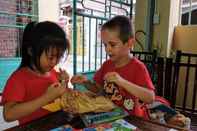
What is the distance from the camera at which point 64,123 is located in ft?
2.73

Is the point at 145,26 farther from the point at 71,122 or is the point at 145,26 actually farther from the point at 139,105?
the point at 71,122

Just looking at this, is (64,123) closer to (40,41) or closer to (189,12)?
(40,41)

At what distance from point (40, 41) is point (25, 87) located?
202mm

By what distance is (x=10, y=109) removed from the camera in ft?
2.75

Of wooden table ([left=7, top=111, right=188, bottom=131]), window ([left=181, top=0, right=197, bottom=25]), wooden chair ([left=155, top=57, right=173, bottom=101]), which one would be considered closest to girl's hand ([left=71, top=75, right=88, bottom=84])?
wooden table ([left=7, top=111, right=188, bottom=131])

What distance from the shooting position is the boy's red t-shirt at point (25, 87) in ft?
2.81

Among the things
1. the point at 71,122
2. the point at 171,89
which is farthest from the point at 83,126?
the point at 171,89

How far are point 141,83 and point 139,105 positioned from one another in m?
0.14

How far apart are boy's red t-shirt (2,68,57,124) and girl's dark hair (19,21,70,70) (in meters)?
0.06

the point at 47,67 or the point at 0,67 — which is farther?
the point at 0,67

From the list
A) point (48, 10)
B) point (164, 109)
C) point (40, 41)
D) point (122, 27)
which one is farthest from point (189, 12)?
point (40, 41)

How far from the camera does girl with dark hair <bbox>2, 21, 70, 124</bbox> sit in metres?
0.83

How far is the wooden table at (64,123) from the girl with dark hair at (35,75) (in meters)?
0.05

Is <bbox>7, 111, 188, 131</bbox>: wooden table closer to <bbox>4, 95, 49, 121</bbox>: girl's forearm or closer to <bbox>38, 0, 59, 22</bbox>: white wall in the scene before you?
<bbox>4, 95, 49, 121</bbox>: girl's forearm
